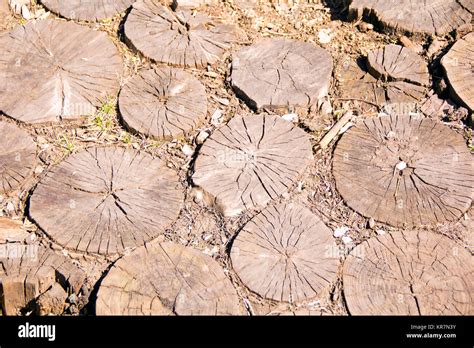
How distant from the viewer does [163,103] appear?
4445 mm

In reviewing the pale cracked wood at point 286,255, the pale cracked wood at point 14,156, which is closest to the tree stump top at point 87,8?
the pale cracked wood at point 14,156

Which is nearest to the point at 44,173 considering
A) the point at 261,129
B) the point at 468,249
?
the point at 261,129

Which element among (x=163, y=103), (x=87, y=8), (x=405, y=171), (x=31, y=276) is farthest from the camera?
(x=87, y=8)

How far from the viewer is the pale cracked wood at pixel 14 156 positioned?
4117mm

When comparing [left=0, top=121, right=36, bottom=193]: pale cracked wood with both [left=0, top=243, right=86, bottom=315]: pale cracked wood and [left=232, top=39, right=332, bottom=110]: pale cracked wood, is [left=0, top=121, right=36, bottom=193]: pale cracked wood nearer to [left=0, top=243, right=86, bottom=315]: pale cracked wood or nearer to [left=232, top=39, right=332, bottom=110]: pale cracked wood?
[left=0, top=243, right=86, bottom=315]: pale cracked wood

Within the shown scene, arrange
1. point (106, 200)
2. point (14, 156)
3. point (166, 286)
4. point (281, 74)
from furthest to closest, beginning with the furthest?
point (281, 74) → point (14, 156) → point (106, 200) → point (166, 286)

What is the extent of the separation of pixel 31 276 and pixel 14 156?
0.82 m

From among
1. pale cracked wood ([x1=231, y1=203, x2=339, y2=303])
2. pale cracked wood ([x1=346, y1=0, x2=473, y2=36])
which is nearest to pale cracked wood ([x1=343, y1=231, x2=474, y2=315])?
pale cracked wood ([x1=231, y1=203, x2=339, y2=303])

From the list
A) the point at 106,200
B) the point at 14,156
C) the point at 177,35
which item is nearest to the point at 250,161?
the point at 106,200

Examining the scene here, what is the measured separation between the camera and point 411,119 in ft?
14.3

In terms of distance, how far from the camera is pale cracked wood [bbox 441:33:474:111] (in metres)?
4.47

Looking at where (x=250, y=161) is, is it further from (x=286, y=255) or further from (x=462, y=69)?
(x=462, y=69)

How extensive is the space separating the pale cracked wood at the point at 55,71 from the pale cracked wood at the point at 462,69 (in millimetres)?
2022

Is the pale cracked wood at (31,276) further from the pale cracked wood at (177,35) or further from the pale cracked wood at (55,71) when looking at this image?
the pale cracked wood at (177,35)
